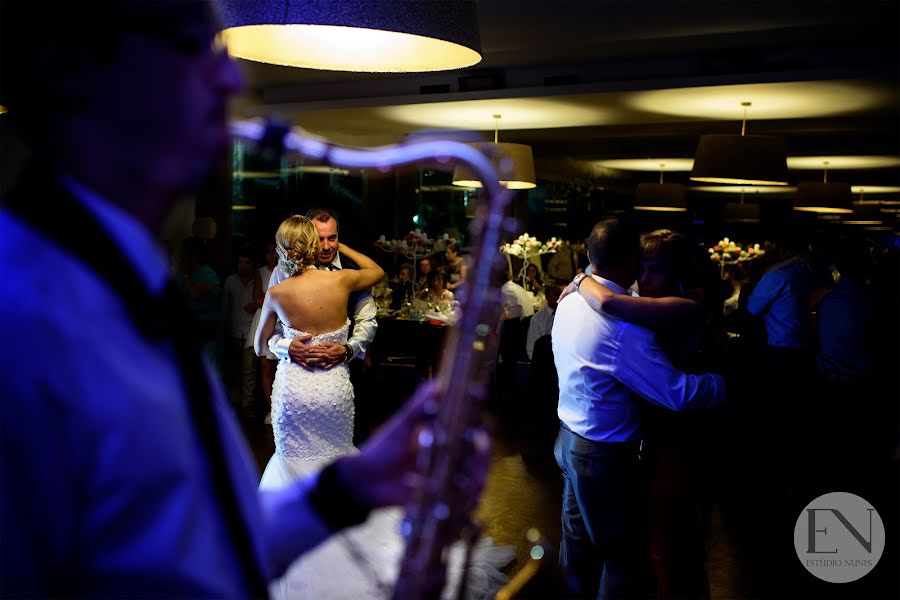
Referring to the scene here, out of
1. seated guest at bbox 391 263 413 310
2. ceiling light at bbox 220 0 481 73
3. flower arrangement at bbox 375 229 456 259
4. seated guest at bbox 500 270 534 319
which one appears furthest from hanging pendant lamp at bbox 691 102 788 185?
ceiling light at bbox 220 0 481 73

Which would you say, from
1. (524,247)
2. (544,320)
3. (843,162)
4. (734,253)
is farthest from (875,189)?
(544,320)

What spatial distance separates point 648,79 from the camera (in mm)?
8094

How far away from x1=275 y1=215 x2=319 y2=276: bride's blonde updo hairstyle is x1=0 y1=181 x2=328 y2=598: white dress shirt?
11.0 ft

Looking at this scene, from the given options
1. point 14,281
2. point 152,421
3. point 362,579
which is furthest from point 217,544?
point 362,579

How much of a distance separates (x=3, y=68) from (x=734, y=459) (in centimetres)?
634

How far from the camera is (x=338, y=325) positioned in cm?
429

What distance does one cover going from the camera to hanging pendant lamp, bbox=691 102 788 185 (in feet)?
21.0

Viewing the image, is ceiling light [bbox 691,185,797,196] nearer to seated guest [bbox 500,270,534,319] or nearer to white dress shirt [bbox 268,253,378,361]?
seated guest [bbox 500,270,534,319]

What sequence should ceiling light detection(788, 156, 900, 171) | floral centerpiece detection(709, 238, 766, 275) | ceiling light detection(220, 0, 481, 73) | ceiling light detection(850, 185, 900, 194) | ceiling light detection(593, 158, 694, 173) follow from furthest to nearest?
ceiling light detection(850, 185, 900, 194)
ceiling light detection(593, 158, 694, 173)
ceiling light detection(788, 156, 900, 171)
floral centerpiece detection(709, 238, 766, 275)
ceiling light detection(220, 0, 481, 73)

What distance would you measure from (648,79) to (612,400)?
5.60 meters

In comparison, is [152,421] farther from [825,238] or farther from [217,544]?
[825,238]

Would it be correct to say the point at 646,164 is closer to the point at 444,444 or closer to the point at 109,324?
the point at 444,444

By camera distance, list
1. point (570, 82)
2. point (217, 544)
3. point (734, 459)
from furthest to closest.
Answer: point (570, 82), point (734, 459), point (217, 544)

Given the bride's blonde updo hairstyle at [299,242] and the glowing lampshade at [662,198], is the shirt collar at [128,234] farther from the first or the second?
the glowing lampshade at [662,198]
